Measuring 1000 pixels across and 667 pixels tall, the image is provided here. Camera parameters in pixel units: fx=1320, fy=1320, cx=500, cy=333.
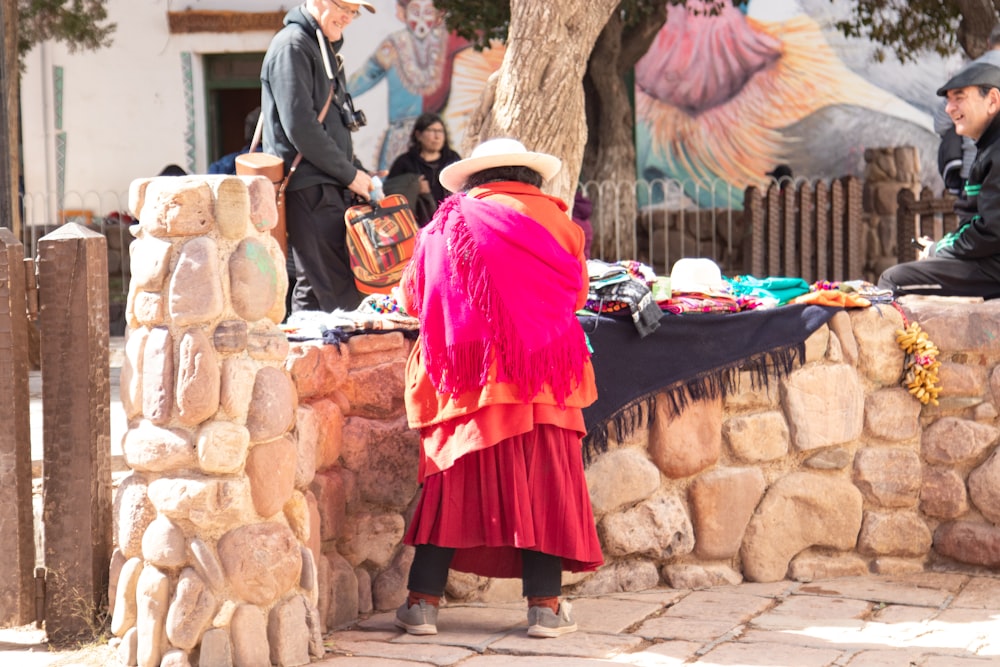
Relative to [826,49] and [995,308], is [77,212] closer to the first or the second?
[826,49]

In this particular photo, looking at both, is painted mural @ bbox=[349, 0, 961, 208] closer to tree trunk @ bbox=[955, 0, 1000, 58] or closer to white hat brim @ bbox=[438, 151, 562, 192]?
tree trunk @ bbox=[955, 0, 1000, 58]

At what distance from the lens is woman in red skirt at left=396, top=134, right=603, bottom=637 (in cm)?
409

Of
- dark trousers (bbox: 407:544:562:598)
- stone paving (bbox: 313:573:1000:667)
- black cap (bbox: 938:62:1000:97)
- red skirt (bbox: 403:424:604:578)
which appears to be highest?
black cap (bbox: 938:62:1000:97)

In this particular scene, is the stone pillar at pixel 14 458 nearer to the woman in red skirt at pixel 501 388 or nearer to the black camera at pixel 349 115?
the woman in red skirt at pixel 501 388

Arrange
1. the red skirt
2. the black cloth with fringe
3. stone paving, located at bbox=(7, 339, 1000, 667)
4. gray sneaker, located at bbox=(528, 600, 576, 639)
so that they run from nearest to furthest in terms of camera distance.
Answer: stone paving, located at bbox=(7, 339, 1000, 667) < the red skirt < gray sneaker, located at bbox=(528, 600, 576, 639) < the black cloth with fringe

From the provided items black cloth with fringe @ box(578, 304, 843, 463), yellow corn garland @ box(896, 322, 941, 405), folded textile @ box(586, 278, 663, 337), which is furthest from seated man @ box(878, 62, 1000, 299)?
folded textile @ box(586, 278, 663, 337)

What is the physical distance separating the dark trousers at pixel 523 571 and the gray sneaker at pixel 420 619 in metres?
0.05

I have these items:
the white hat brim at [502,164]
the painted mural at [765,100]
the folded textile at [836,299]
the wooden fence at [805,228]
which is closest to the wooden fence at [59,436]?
the white hat brim at [502,164]

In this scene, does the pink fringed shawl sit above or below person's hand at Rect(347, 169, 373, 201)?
below

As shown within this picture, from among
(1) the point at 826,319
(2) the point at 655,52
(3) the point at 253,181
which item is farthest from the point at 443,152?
(2) the point at 655,52

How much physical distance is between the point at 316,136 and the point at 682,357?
1.69 meters

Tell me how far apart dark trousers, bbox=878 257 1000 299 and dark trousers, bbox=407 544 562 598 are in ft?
6.82

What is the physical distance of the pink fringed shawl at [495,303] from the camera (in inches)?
161

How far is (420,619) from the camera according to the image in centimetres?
424
